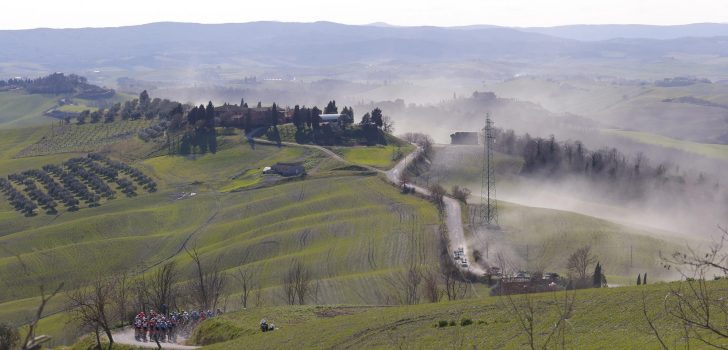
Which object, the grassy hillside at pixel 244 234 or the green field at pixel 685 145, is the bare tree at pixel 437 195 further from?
the green field at pixel 685 145

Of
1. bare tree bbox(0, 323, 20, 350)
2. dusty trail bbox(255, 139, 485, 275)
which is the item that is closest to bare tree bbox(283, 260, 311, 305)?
dusty trail bbox(255, 139, 485, 275)

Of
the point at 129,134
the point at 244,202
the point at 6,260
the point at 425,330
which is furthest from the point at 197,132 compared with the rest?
the point at 425,330

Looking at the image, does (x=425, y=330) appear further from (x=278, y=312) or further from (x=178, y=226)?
(x=178, y=226)

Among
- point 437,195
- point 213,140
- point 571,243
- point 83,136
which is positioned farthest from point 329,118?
point 571,243

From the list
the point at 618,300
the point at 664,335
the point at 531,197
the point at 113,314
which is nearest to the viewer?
the point at 664,335

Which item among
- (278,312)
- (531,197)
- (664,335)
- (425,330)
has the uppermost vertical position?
(664,335)

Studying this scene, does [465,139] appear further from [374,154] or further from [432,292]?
[432,292]
